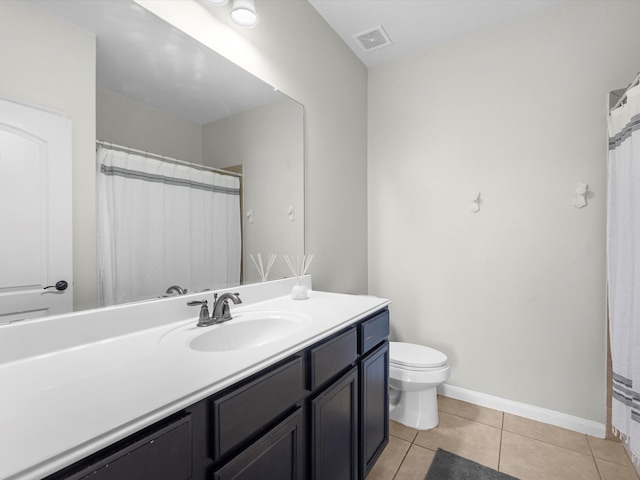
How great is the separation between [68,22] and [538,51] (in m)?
2.50

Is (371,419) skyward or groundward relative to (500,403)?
skyward

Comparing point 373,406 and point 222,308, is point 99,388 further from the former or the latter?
point 373,406

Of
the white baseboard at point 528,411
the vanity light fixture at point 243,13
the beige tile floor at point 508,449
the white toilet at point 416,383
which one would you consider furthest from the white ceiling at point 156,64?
the white baseboard at point 528,411

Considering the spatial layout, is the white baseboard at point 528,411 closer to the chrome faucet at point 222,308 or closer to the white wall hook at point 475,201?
the white wall hook at point 475,201

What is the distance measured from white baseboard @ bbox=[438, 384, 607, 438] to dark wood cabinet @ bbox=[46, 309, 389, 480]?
998 millimetres

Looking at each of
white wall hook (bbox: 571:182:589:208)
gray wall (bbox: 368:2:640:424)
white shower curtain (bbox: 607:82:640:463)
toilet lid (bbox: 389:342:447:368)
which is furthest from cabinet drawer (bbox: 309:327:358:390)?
white wall hook (bbox: 571:182:589:208)

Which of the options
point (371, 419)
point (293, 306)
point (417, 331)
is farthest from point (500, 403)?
point (293, 306)

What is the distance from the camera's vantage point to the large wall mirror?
105 centimetres

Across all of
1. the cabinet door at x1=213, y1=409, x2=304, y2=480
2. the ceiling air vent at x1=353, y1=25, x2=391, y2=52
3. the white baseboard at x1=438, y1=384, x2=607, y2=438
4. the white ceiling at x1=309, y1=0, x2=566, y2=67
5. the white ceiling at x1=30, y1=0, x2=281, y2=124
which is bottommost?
the white baseboard at x1=438, y1=384, x2=607, y2=438

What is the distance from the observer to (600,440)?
1.85 metres

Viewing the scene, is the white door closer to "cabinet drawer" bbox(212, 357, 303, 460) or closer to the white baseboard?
"cabinet drawer" bbox(212, 357, 303, 460)

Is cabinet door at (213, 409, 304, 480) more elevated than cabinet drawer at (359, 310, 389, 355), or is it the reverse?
cabinet drawer at (359, 310, 389, 355)

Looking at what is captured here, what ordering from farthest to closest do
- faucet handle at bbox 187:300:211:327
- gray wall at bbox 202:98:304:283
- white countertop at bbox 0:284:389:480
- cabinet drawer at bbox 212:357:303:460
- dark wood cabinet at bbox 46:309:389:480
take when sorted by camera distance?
gray wall at bbox 202:98:304:283, faucet handle at bbox 187:300:211:327, cabinet drawer at bbox 212:357:303:460, dark wood cabinet at bbox 46:309:389:480, white countertop at bbox 0:284:389:480

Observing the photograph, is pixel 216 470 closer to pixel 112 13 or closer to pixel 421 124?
pixel 112 13
